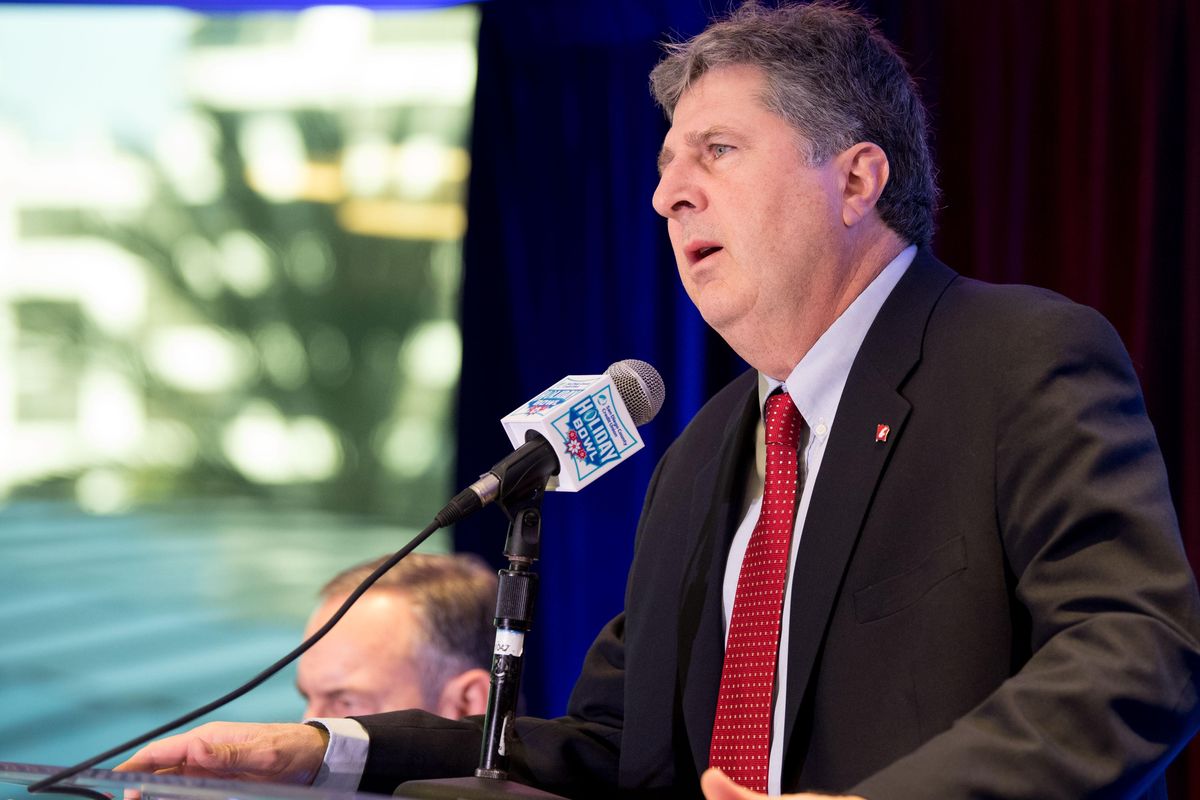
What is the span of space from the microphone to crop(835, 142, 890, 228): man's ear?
0.44m

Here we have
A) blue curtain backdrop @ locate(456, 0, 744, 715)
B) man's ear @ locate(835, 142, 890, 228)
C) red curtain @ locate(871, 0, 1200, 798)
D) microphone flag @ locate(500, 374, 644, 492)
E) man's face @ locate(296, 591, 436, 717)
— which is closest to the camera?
microphone flag @ locate(500, 374, 644, 492)

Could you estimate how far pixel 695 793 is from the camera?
1.75 metres

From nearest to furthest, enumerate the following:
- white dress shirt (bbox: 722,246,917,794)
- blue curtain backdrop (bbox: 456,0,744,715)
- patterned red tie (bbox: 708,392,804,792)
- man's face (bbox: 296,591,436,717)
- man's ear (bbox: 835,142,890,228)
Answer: patterned red tie (bbox: 708,392,804,792) < white dress shirt (bbox: 722,246,917,794) < man's ear (bbox: 835,142,890,228) < man's face (bbox: 296,591,436,717) < blue curtain backdrop (bbox: 456,0,744,715)

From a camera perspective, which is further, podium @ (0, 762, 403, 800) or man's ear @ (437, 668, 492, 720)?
man's ear @ (437, 668, 492, 720)

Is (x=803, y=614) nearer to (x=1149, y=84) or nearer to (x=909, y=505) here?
(x=909, y=505)

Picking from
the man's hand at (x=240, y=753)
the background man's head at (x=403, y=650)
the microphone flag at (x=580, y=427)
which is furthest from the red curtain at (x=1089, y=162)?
the man's hand at (x=240, y=753)

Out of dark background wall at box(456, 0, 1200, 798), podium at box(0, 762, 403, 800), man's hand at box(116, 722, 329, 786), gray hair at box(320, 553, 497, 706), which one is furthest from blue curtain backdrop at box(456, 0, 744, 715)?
podium at box(0, 762, 403, 800)

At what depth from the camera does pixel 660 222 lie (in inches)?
146

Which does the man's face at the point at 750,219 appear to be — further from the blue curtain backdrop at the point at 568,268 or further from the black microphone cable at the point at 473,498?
the blue curtain backdrop at the point at 568,268

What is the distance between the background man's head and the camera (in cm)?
265

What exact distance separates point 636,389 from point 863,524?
32 centimetres

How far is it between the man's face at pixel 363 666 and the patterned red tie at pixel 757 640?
112 cm

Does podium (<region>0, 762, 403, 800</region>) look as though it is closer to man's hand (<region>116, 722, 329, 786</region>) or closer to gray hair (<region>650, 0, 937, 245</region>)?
man's hand (<region>116, 722, 329, 786</region>)

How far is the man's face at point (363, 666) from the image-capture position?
264cm
